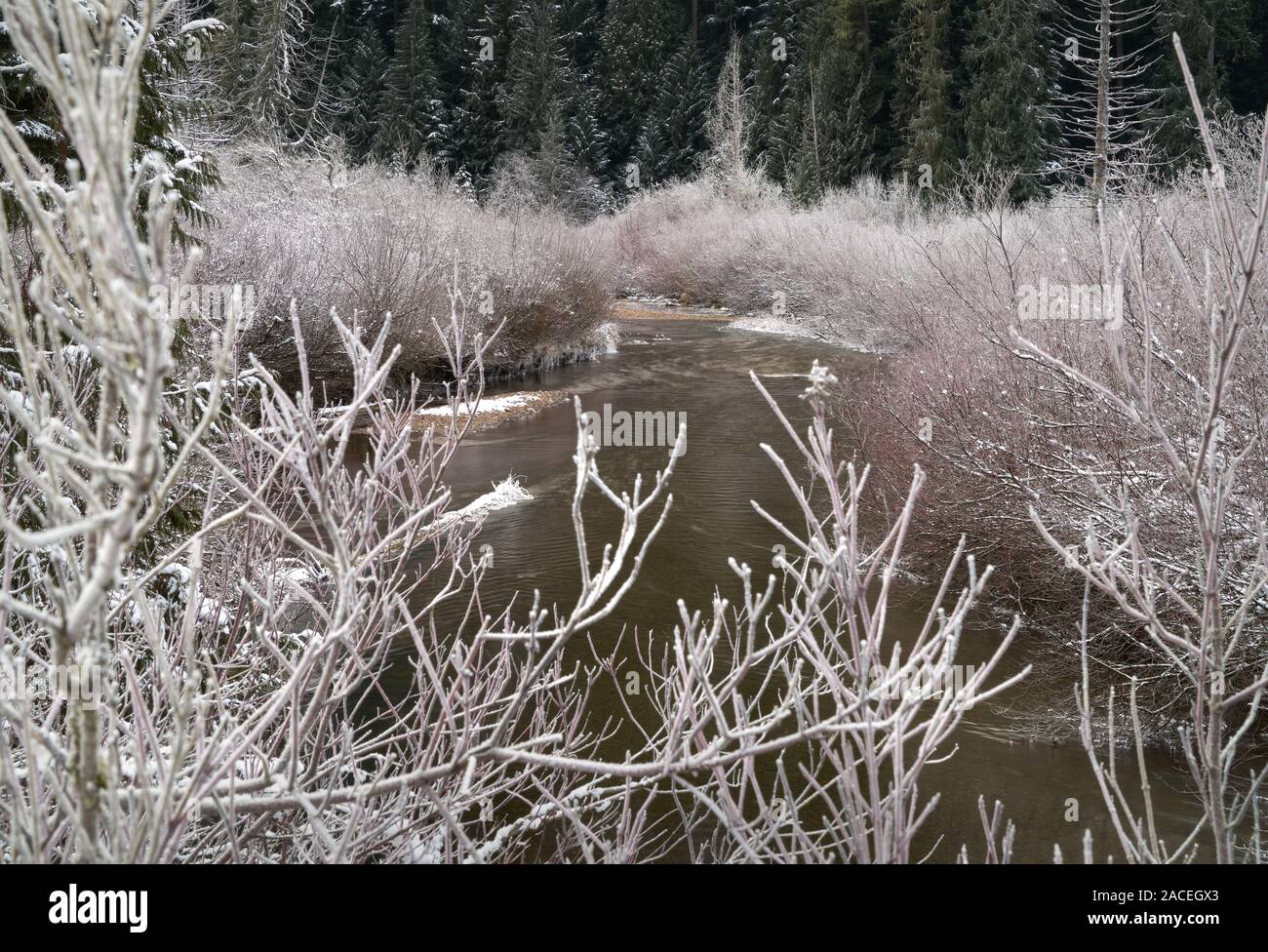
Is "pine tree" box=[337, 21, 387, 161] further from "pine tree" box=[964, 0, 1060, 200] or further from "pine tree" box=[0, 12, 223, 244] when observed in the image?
"pine tree" box=[0, 12, 223, 244]

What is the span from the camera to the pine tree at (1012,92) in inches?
1177

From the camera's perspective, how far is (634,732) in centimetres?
645

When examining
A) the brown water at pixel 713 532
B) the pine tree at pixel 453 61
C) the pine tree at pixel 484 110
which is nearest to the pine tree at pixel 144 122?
the brown water at pixel 713 532

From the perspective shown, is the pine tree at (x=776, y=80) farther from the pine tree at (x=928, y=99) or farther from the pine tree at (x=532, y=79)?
the pine tree at (x=532, y=79)

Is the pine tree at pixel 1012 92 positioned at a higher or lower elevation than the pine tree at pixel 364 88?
lower

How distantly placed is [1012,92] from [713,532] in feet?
84.4

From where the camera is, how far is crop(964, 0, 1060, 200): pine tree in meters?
29.9

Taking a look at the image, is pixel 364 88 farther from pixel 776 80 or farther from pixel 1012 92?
pixel 1012 92

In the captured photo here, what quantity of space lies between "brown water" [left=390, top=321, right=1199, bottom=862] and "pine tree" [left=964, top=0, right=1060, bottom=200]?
508 inches

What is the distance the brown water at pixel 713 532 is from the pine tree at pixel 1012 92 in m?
12.9

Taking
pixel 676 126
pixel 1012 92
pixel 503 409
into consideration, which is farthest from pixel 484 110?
pixel 503 409

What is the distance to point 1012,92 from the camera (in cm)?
3036
